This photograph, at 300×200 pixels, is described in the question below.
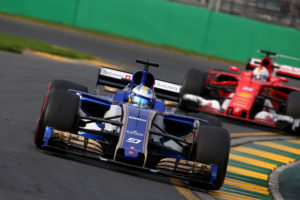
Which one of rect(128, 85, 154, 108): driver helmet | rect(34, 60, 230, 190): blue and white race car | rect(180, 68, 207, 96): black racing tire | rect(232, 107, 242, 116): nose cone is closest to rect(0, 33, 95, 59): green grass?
rect(180, 68, 207, 96): black racing tire

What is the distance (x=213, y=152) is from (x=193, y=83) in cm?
818

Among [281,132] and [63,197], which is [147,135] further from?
[281,132]

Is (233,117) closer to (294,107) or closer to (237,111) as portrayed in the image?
(237,111)

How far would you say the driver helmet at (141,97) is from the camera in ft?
Result: 31.6

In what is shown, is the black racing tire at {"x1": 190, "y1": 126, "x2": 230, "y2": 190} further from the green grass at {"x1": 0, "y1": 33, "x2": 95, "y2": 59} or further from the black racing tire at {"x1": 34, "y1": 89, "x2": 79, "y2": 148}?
the green grass at {"x1": 0, "y1": 33, "x2": 95, "y2": 59}

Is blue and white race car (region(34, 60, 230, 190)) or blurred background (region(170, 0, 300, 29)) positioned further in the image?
blurred background (region(170, 0, 300, 29))

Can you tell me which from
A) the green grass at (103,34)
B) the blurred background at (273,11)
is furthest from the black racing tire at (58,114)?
the blurred background at (273,11)

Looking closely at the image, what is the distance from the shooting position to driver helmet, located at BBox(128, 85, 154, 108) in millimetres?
9633

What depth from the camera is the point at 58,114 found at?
27.3 ft

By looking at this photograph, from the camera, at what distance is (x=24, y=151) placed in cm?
807

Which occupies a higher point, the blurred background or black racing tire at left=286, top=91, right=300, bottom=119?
the blurred background

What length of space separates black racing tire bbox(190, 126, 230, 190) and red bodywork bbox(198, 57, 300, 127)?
729 cm

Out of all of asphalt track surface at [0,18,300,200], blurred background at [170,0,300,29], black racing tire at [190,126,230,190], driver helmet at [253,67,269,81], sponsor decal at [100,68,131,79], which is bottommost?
asphalt track surface at [0,18,300,200]

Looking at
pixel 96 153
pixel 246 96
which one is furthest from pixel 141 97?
pixel 246 96
